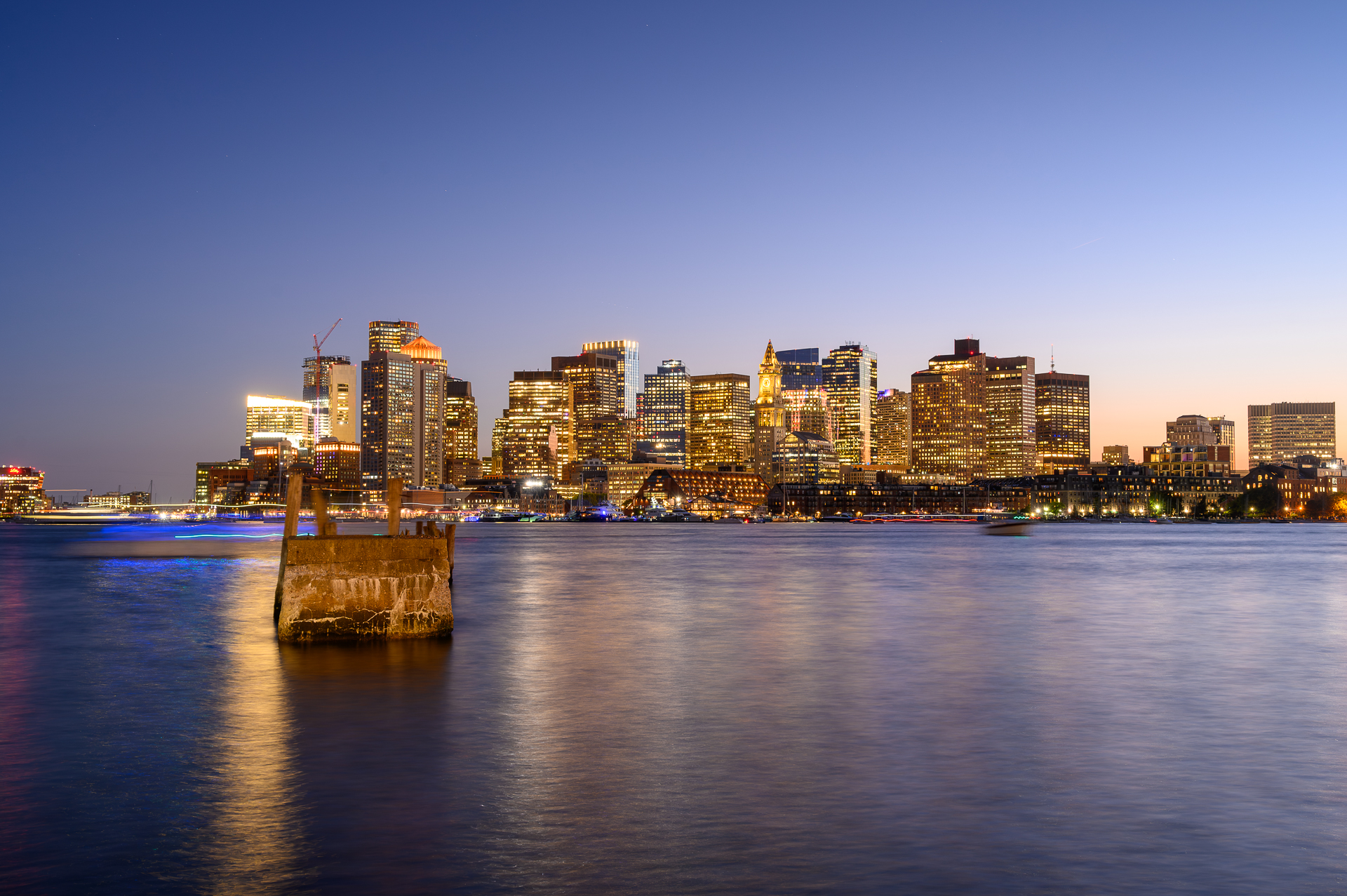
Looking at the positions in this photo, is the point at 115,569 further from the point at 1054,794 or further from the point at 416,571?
the point at 1054,794

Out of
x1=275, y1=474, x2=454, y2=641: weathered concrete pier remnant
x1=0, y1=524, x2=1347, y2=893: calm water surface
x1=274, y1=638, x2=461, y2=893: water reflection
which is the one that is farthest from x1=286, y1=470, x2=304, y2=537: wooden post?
x1=274, y1=638, x2=461, y2=893: water reflection

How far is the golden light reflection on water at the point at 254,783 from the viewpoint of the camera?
469 inches

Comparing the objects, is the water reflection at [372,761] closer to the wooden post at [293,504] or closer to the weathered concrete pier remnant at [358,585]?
the weathered concrete pier remnant at [358,585]

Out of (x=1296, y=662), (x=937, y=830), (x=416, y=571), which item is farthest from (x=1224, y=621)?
(x=937, y=830)

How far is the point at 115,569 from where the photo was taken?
80.6 m

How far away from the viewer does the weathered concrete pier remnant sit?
28203mm

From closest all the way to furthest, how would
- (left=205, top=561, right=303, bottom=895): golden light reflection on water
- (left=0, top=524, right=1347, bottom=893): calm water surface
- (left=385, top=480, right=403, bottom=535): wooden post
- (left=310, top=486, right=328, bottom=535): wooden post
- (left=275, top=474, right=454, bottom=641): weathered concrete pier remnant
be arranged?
(left=205, top=561, right=303, bottom=895): golden light reflection on water < (left=0, top=524, right=1347, bottom=893): calm water surface < (left=275, top=474, right=454, bottom=641): weathered concrete pier remnant < (left=310, top=486, right=328, bottom=535): wooden post < (left=385, top=480, right=403, bottom=535): wooden post

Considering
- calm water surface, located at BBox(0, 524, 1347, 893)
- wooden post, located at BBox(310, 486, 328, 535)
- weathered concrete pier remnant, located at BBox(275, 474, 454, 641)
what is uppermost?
wooden post, located at BBox(310, 486, 328, 535)

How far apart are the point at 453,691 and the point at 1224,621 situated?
99.1 feet

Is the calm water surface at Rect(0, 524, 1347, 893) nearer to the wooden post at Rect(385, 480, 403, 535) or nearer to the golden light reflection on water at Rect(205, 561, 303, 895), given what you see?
the golden light reflection on water at Rect(205, 561, 303, 895)

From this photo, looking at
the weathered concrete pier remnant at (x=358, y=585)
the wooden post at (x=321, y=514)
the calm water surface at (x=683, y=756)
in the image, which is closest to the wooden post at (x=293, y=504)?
the wooden post at (x=321, y=514)

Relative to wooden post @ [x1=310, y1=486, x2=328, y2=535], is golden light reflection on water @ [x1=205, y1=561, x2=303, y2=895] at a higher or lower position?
lower

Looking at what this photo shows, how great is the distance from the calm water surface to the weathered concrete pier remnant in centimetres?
73

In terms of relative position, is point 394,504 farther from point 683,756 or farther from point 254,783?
point 254,783
